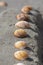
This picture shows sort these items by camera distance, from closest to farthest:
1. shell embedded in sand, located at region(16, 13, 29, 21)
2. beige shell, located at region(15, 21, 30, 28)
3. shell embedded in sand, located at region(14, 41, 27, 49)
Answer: shell embedded in sand, located at region(14, 41, 27, 49) → beige shell, located at region(15, 21, 30, 28) → shell embedded in sand, located at region(16, 13, 29, 21)

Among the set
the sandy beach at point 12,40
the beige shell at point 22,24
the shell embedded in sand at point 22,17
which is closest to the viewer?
the sandy beach at point 12,40

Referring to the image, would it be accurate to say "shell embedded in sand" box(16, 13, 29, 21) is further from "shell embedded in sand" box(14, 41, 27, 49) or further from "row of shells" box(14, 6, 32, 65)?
"shell embedded in sand" box(14, 41, 27, 49)

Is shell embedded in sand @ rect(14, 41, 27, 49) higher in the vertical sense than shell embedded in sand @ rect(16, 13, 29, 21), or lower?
lower

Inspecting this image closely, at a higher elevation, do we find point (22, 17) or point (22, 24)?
point (22, 17)

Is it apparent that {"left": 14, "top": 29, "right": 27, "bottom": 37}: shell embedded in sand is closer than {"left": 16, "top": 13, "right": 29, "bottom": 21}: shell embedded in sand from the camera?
Yes

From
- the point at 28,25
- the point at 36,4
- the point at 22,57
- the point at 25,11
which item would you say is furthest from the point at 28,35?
the point at 36,4

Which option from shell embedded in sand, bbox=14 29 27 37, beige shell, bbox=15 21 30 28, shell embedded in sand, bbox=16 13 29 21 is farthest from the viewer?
shell embedded in sand, bbox=16 13 29 21

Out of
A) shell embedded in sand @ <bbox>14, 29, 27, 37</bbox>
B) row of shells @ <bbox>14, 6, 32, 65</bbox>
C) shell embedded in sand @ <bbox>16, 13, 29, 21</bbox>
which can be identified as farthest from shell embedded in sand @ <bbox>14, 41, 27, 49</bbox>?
shell embedded in sand @ <bbox>16, 13, 29, 21</bbox>

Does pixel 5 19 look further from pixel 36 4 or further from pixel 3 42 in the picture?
pixel 36 4

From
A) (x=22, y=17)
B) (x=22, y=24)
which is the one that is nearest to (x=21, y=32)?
(x=22, y=24)

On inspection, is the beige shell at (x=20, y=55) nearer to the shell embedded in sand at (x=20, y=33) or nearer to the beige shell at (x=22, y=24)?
the shell embedded in sand at (x=20, y=33)

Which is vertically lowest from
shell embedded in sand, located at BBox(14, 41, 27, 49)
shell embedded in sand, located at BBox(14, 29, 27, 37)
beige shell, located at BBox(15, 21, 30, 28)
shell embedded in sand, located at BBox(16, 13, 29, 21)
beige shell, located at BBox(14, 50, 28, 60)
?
beige shell, located at BBox(14, 50, 28, 60)

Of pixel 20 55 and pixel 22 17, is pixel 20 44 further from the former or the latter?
pixel 22 17

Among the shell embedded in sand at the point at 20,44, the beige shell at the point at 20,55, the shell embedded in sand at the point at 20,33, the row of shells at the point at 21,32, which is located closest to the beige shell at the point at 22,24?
the row of shells at the point at 21,32
